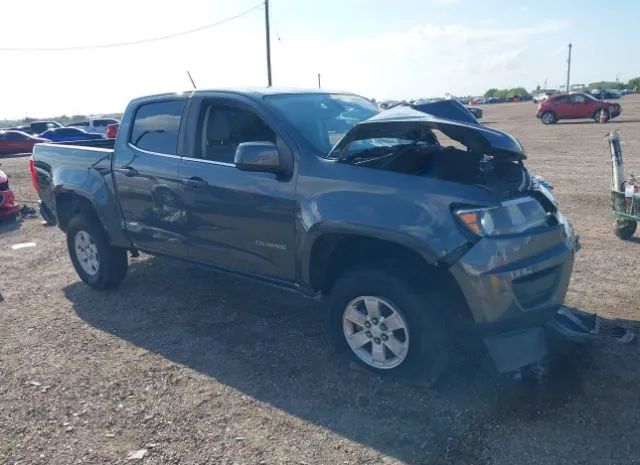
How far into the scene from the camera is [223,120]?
15.6 feet

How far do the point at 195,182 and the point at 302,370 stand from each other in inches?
67.6

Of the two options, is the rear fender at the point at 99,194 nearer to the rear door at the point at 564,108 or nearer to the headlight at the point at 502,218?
the headlight at the point at 502,218

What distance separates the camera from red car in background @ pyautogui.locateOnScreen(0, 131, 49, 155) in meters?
26.6

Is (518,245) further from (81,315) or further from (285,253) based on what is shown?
(81,315)

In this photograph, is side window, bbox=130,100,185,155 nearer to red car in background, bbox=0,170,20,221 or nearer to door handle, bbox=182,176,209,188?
door handle, bbox=182,176,209,188

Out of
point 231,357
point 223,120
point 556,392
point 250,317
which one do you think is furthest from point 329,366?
point 223,120

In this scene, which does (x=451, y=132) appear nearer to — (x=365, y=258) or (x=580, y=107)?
(x=365, y=258)

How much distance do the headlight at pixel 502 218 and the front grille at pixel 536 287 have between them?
30 centimetres

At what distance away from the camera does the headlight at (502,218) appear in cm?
342

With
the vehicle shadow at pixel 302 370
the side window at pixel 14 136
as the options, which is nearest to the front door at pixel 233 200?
the vehicle shadow at pixel 302 370

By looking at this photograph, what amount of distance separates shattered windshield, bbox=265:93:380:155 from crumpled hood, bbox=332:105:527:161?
1.48ft

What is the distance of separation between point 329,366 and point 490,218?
5.24ft

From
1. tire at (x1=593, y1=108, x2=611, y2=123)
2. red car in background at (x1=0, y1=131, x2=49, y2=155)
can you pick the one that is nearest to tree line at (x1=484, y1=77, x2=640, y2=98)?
tire at (x1=593, y1=108, x2=611, y2=123)

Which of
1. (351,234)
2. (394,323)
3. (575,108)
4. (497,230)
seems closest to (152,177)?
(351,234)
